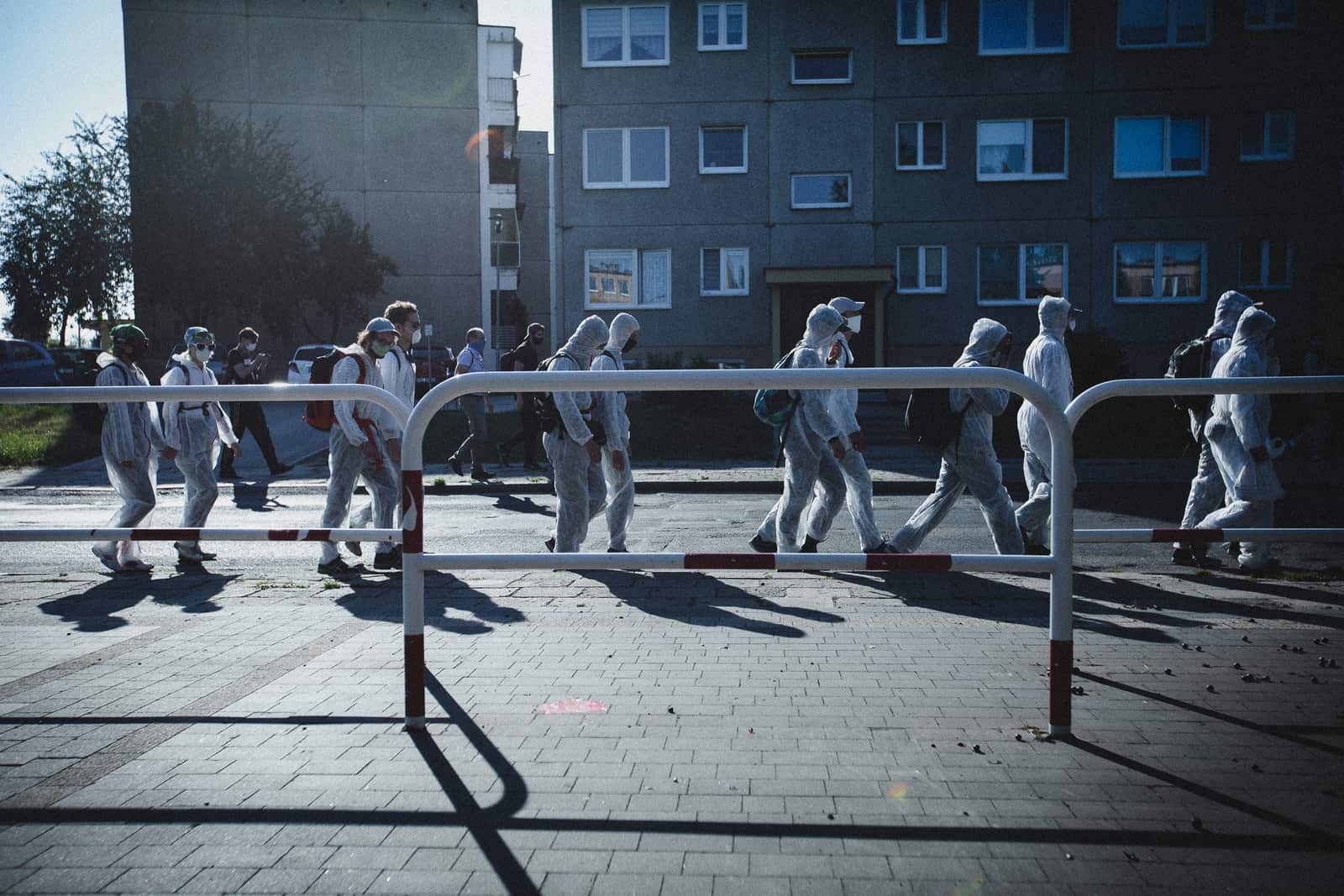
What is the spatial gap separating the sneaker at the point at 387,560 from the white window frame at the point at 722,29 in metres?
24.9

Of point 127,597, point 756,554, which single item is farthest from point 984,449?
point 127,597

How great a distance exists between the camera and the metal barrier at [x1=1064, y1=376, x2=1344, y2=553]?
4.37 m

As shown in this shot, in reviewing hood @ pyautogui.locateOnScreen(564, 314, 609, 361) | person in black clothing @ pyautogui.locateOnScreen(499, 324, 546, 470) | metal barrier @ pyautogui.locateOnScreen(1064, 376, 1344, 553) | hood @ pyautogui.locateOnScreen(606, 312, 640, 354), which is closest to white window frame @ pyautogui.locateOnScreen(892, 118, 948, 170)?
person in black clothing @ pyautogui.locateOnScreen(499, 324, 546, 470)

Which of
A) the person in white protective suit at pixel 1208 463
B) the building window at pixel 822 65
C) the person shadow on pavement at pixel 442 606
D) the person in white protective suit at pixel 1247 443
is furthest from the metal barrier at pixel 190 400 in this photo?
the building window at pixel 822 65

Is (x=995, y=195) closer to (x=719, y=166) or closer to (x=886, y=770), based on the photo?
(x=719, y=166)

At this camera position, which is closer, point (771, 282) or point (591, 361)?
point (591, 361)

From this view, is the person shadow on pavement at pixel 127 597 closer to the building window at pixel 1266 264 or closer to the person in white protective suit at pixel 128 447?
the person in white protective suit at pixel 128 447

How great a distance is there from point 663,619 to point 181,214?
123 ft

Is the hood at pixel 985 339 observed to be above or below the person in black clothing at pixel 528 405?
above

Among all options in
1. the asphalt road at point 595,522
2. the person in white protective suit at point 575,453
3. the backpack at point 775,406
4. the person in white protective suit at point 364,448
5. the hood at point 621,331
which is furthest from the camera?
the asphalt road at point 595,522

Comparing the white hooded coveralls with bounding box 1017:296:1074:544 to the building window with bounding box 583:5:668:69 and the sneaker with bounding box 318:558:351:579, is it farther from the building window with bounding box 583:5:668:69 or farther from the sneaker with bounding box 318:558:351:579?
the building window with bounding box 583:5:668:69

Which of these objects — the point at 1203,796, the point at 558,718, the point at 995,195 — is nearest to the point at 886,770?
the point at 1203,796

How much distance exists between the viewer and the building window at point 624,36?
100ft

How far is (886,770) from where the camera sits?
3.75 meters
